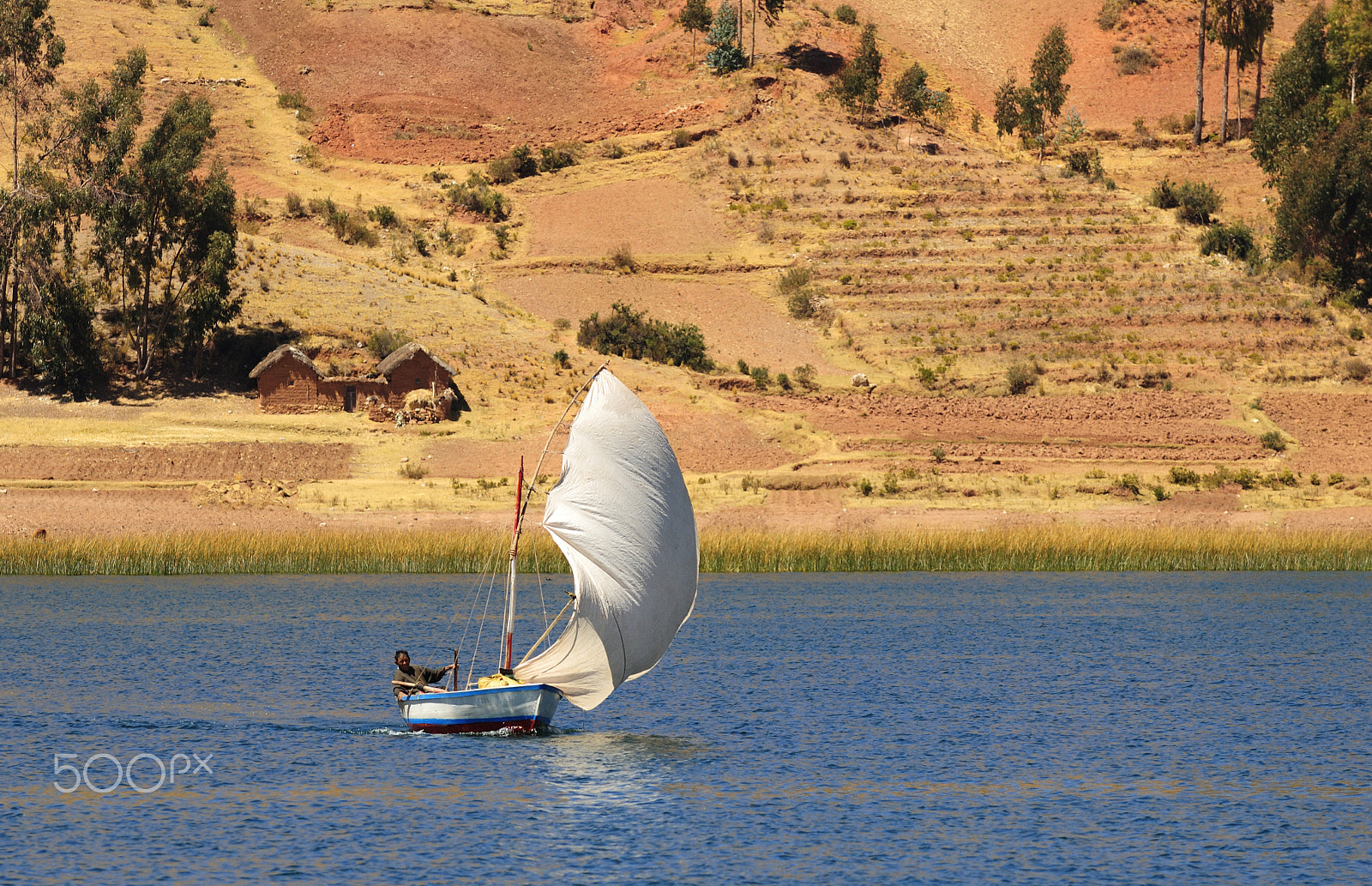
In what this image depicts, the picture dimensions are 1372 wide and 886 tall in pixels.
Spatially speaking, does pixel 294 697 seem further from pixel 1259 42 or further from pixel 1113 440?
pixel 1259 42

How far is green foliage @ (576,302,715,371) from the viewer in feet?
264

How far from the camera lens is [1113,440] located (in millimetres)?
70875

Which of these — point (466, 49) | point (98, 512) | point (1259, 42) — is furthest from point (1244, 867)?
point (466, 49)

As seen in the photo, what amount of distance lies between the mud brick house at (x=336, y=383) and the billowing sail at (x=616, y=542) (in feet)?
141

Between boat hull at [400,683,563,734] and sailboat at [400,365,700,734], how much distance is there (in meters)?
0.03

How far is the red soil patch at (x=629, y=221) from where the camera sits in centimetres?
9775

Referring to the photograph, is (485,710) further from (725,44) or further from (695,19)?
(695,19)

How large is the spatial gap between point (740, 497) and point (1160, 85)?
84.5 metres

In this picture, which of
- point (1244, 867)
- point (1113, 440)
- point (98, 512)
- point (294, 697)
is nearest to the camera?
point (1244, 867)

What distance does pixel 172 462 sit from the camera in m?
63.3

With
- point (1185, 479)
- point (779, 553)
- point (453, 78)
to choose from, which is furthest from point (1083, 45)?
point (779, 553)

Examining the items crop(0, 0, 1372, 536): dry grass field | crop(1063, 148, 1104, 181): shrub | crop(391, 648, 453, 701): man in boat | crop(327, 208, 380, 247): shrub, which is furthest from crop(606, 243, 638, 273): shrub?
crop(391, 648, 453, 701): man in boat

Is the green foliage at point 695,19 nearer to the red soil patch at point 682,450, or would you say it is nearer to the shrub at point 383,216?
the shrub at point 383,216

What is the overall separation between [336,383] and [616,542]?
150 ft
